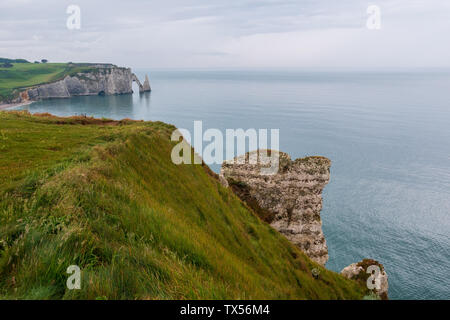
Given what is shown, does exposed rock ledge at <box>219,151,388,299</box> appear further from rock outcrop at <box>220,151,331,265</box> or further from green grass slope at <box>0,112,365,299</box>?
green grass slope at <box>0,112,365,299</box>

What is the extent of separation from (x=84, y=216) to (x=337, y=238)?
58343mm

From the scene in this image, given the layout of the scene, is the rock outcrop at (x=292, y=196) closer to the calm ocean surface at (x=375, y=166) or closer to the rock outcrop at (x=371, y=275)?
the rock outcrop at (x=371, y=275)

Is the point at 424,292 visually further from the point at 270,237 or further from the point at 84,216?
the point at 84,216

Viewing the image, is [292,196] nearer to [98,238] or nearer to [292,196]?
[292,196]

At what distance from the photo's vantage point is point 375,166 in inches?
3376

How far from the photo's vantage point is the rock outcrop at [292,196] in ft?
131

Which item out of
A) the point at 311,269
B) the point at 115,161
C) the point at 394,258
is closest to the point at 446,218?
the point at 394,258

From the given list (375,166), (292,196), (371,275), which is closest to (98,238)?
(371,275)

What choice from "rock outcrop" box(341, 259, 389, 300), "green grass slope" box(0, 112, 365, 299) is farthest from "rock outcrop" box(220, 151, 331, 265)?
"green grass slope" box(0, 112, 365, 299)

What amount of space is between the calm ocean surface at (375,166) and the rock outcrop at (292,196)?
49.6 ft

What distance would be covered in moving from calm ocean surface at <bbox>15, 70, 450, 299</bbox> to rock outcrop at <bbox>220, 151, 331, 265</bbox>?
15118 millimetres

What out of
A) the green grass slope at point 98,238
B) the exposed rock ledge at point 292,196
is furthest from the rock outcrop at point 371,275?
the green grass slope at point 98,238
